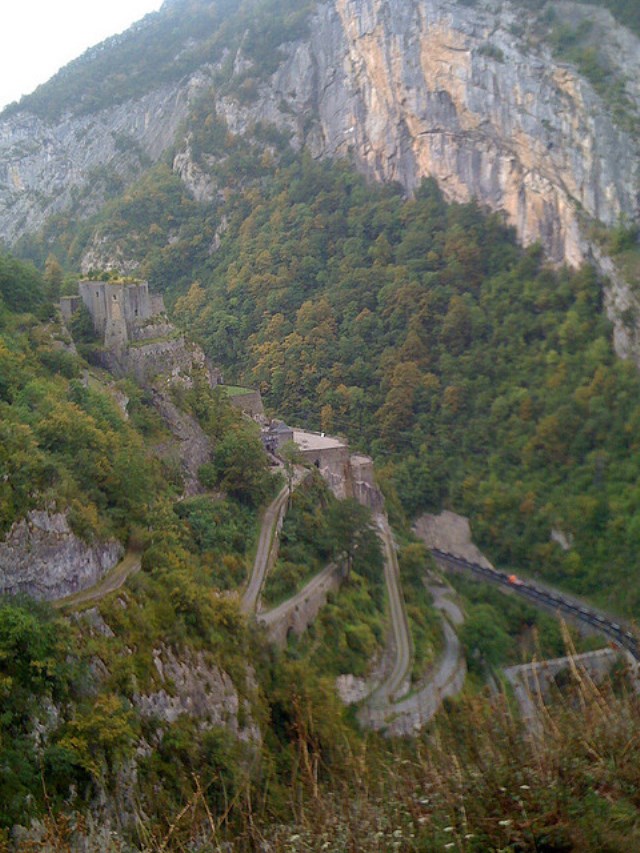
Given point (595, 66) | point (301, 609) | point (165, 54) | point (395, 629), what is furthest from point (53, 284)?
point (165, 54)

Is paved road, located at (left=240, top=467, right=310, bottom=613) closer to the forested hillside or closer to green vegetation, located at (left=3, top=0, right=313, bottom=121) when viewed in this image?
the forested hillside

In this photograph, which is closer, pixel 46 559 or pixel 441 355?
pixel 46 559

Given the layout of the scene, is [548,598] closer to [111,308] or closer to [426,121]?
[111,308]

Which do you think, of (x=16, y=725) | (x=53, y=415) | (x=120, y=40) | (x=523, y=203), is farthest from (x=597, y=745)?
(x=120, y=40)

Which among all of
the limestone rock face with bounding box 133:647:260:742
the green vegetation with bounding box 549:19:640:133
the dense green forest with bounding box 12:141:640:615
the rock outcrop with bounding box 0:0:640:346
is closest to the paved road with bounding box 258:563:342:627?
the limestone rock face with bounding box 133:647:260:742

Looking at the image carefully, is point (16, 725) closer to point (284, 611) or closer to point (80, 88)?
point (284, 611)
